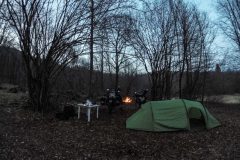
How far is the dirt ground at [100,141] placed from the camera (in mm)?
8156

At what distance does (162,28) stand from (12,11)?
977 cm

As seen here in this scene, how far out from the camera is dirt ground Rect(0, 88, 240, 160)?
816 cm

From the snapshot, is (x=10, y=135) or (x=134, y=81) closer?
(x=10, y=135)

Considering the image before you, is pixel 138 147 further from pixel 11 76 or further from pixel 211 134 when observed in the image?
pixel 11 76

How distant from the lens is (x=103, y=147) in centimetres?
885

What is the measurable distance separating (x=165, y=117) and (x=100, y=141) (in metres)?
3.21

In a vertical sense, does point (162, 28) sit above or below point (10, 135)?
above

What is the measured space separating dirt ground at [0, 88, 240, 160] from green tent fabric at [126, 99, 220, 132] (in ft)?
0.96

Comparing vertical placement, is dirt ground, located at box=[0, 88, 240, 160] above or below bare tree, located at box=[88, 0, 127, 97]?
below

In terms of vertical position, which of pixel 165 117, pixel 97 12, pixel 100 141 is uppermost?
pixel 97 12

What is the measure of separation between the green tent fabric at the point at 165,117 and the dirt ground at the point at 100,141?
0.96 feet

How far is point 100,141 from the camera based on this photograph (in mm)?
9469

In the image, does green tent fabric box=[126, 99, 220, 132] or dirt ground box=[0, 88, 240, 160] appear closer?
dirt ground box=[0, 88, 240, 160]

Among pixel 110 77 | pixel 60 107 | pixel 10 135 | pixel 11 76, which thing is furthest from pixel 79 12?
pixel 11 76
